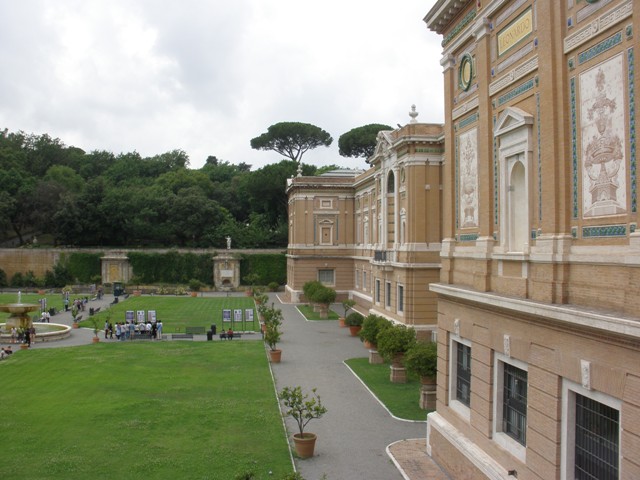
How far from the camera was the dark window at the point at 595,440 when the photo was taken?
887 cm

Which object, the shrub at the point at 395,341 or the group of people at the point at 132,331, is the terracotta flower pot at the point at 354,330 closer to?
the group of people at the point at 132,331

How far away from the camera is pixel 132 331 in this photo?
115 ft

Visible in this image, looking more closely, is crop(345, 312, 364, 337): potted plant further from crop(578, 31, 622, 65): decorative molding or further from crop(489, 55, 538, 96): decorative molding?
crop(578, 31, 622, 65): decorative molding

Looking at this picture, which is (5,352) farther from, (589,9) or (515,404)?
(589,9)

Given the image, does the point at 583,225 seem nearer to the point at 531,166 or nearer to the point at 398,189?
the point at 531,166

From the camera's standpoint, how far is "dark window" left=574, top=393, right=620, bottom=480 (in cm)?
887

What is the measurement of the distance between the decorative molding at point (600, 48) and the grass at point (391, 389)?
12387mm

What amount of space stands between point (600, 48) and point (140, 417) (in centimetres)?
1608

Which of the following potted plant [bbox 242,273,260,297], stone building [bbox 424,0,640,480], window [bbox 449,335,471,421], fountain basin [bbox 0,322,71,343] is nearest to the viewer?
stone building [bbox 424,0,640,480]

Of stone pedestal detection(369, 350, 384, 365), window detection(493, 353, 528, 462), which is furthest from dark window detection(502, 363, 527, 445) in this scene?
stone pedestal detection(369, 350, 384, 365)

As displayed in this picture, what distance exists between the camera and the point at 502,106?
1287cm

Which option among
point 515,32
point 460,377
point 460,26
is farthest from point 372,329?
point 515,32

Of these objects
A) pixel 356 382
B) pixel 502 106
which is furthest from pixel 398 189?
pixel 502 106

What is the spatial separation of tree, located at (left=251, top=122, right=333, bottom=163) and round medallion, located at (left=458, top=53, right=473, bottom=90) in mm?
72541
